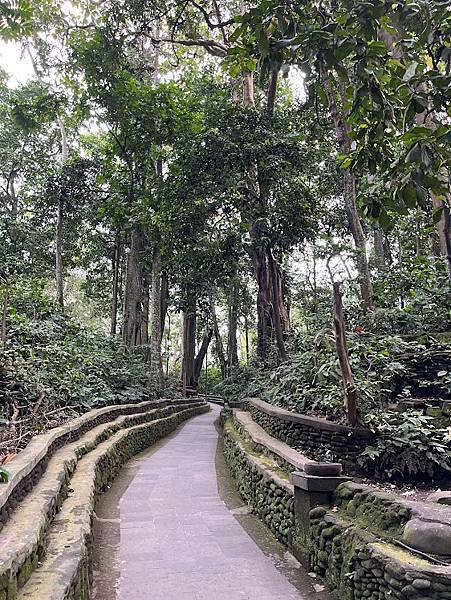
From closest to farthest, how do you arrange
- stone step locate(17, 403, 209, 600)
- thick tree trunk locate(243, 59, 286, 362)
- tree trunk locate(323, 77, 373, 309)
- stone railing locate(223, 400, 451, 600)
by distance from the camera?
stone step locate(17, 403, 209, 600), stone railing locate(223, 400, 451, 600), tree trunk locate(323, 77, 373, 309), thick tree trunk locate(243, 59, 286, 362)

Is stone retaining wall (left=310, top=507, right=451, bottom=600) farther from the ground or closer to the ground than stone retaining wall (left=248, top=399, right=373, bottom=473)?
closer to the ground

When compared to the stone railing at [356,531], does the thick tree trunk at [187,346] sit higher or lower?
higher

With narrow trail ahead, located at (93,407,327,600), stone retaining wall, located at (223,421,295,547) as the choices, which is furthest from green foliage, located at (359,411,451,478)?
narrow trail ahead, located at (93,407,327,600)

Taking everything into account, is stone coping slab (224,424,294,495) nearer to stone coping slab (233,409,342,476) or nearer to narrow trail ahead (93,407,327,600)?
stone coping slab (233,409,342,476)

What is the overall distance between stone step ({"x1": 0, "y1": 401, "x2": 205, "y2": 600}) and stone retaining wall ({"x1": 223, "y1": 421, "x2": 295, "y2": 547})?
80.0 inches

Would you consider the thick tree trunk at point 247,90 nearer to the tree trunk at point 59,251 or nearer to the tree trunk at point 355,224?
the tree trunk at point 355,224

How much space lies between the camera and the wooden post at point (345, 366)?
560cm

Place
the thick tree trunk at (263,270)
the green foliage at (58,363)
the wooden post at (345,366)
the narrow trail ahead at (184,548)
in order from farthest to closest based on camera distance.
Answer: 1. the thick tree trunk at (263,270)
2. the green foliage at (58,363)
3. the wooden post at (345,366)
4. the narrow trail ahead at (184,548)

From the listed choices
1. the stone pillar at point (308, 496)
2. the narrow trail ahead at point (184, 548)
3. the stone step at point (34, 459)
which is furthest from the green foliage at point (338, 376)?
the stone step at point (34, 459)

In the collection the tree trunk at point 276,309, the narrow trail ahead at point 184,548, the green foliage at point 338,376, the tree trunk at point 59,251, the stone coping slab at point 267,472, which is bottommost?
the narrow trail ahead at point 184,548

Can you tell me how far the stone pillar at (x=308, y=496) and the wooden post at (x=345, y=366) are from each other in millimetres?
1413

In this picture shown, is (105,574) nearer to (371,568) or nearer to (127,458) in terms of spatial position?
(371,568)

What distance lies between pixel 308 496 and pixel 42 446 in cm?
247

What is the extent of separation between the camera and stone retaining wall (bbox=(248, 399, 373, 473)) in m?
5.64
